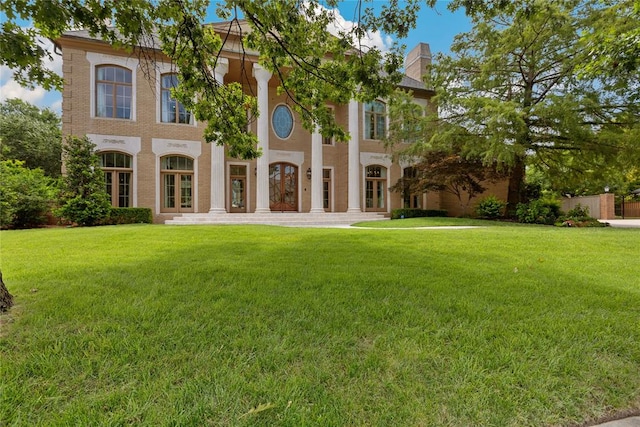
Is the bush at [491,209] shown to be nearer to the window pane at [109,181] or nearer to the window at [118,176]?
the window at [118,176]

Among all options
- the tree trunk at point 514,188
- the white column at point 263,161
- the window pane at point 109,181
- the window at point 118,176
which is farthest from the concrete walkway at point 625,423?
the window pane at point 109,181

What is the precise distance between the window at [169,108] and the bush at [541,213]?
54.3 ft

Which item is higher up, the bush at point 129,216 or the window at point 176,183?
the window at point 176,183

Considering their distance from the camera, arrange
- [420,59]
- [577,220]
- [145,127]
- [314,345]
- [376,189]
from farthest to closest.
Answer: [420,59]
[376,189]
[145,127]
[577,220]
[314,345]

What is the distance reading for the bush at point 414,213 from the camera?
18.3 metres

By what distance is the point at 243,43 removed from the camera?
16.8 ft

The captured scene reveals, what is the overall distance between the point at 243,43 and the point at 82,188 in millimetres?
11480

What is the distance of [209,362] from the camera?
7.08 ft

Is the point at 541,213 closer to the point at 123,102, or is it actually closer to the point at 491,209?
the point at 491,209

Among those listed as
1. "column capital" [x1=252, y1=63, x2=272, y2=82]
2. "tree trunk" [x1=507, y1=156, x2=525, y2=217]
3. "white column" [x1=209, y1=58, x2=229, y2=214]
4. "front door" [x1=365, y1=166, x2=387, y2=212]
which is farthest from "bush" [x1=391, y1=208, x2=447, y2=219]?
"column capital" [x1=252, y1=63, x2=272, y2=82]

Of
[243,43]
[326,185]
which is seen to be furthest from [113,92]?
[243,43]

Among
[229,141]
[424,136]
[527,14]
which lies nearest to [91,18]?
[229,141]

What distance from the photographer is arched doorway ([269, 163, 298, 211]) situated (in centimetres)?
1812

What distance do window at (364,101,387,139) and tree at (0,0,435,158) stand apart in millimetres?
13702
